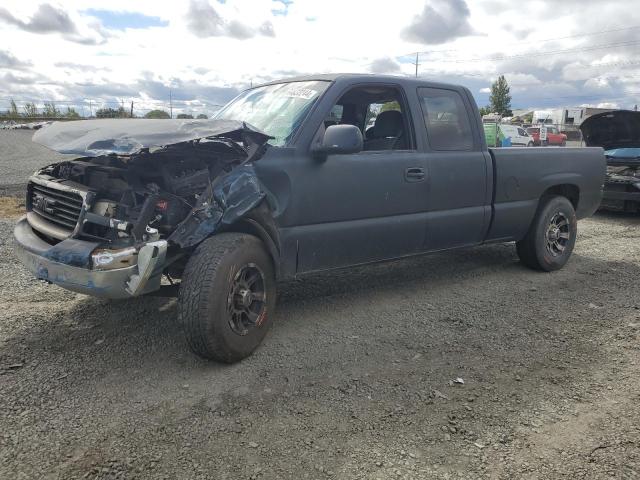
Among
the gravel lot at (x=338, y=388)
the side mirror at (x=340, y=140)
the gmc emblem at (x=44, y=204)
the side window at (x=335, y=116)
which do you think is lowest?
the gravel lot at (x=338, y=388)

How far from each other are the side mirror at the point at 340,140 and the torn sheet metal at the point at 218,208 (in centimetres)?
65

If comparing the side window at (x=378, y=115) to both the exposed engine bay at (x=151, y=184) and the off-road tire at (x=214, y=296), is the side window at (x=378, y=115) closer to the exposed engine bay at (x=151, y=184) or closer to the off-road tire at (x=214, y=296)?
the exposed engine bay at (x=151, y=184)

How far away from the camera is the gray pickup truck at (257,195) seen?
329 cm

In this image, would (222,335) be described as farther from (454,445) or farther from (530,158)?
(530,158)

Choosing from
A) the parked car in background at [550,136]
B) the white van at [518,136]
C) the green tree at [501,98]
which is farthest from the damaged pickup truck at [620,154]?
the green tree at [501,98]

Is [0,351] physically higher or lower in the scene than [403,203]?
lower

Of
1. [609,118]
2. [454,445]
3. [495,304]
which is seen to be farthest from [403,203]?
[609,118]

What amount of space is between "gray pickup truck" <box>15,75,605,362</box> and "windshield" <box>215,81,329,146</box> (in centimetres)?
2

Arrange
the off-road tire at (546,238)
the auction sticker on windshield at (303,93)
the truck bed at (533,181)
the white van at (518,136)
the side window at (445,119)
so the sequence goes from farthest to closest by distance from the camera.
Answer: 1. the white van at (518,136)
2. the off-road tire at (546,238)
3. the truck bed at (533,181)
4. the side window at (445,119)
5. the auction sticker on windshield at (303,93)

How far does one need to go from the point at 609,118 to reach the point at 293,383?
8.74 m

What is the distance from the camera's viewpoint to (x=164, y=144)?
10.6ft

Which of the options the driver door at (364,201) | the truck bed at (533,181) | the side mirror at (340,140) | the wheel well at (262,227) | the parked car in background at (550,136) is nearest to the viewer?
the wheel well at (262,227)

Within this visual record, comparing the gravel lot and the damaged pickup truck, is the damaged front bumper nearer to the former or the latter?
the gravel lot

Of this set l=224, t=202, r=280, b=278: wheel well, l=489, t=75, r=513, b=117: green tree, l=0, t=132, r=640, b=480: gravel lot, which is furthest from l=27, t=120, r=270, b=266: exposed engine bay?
l=489, t=75, r=513, b=117: green tree
